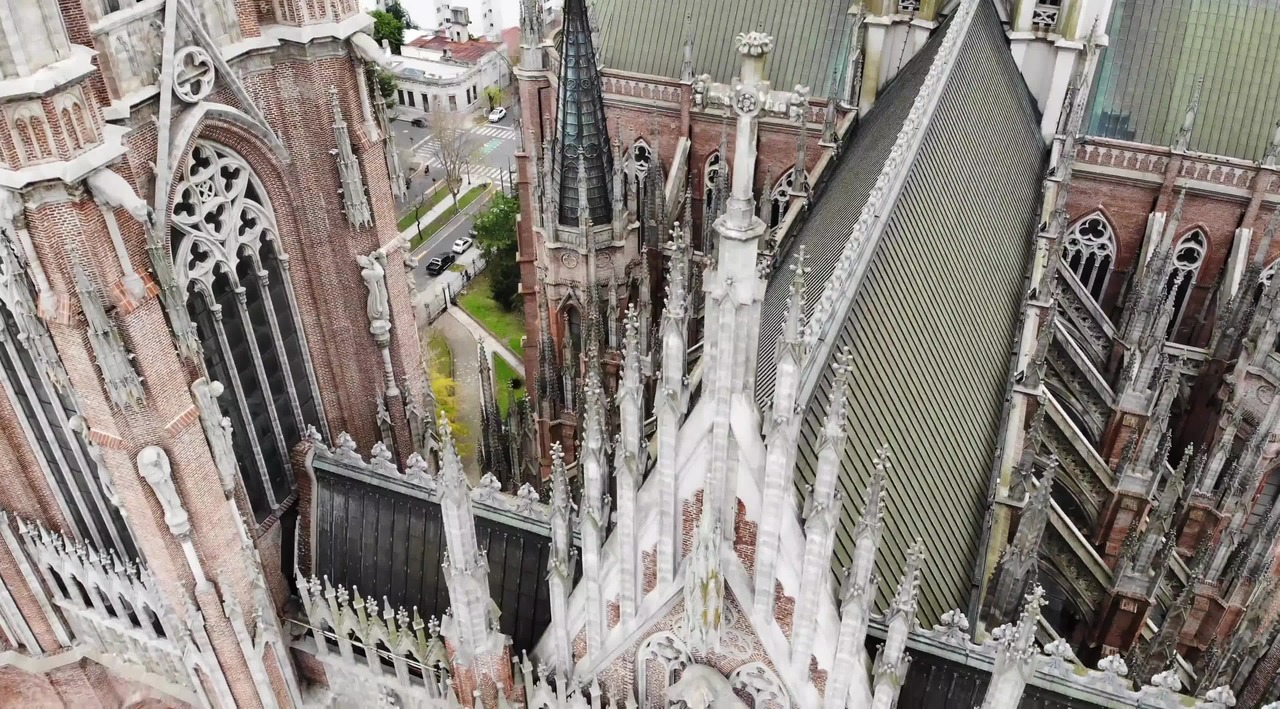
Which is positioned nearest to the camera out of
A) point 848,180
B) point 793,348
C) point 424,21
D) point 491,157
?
point 793,348

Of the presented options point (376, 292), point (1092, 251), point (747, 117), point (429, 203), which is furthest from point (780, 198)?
point (429, 203)

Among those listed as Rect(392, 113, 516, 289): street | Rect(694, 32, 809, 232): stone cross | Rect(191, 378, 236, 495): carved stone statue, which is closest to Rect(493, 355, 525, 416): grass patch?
Answer: Rect(392, 113, 516, 289): street

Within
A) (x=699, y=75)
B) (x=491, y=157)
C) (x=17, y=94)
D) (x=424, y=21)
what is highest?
(x=17, y=94)

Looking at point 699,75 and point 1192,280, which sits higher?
point 699,75

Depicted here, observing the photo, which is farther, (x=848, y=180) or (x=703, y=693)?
(x=848, y=180)

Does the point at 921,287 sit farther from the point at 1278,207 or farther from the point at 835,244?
the point at 1278,207

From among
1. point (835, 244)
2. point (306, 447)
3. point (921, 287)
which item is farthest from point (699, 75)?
point (306, 447)

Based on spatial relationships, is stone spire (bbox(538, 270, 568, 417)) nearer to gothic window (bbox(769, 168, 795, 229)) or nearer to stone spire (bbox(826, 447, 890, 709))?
gothic window (bbox(769, 168, 795, 229))

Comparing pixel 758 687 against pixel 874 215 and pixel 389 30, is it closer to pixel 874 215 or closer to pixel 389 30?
pixel 874 215
